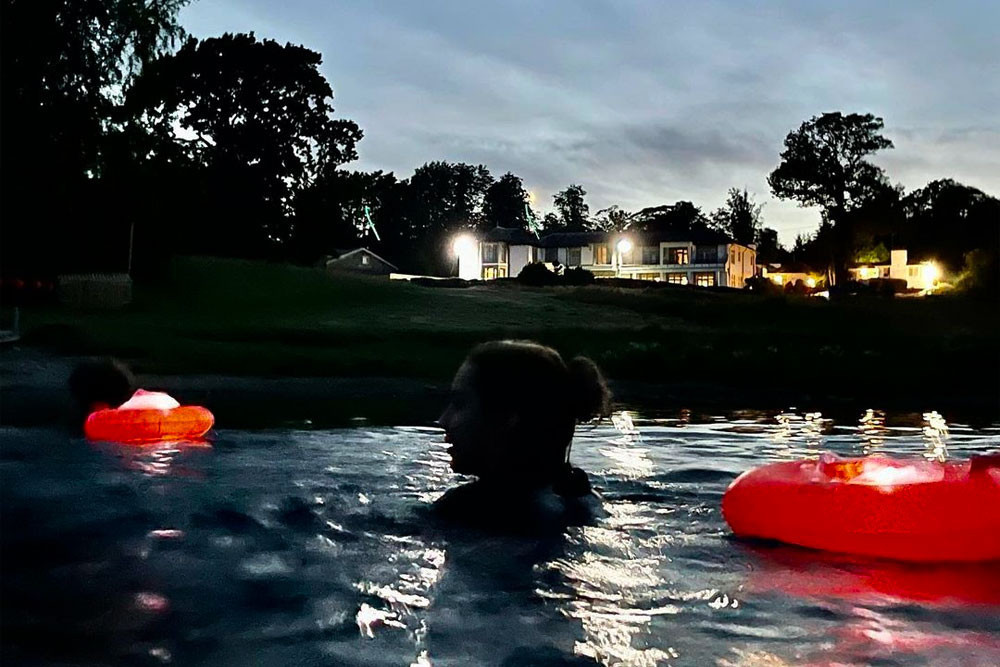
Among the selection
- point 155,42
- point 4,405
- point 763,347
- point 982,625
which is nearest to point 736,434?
point 982,625

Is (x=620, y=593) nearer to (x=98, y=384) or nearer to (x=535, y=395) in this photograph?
(x=535, y=395)

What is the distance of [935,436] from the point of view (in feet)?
41.2

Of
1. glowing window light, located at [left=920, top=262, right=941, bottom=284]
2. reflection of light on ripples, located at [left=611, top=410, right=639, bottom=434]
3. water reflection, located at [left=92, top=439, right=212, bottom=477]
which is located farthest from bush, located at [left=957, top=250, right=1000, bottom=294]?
glowing window light, located at [left=920, top=262, right=941, bottom=284]

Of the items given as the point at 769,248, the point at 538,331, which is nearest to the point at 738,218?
the point at 769,248

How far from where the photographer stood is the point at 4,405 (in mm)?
15070

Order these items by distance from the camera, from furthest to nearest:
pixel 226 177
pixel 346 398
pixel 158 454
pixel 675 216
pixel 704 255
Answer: pixel 675 216 → pixel 704 255 → pixel 226 177 → pixel 346 398 → pixel 158 454

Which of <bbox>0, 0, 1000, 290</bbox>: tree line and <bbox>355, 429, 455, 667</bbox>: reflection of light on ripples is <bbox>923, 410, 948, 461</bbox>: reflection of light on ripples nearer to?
<bbox>355, 429, 455, 667</bbox>: reflection of light on ripples

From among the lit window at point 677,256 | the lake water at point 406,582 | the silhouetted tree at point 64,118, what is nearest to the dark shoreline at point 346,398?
the lake water at point 406,582

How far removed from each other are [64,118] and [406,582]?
3255 centimetres

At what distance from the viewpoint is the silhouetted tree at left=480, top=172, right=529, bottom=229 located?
13325cm

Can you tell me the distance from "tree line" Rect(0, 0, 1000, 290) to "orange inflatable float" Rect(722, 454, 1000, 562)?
2795cm

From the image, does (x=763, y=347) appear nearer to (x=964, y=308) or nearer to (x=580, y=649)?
(x=964, y=308)

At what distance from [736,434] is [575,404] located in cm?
637

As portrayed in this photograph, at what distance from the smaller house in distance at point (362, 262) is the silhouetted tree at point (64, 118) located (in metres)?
46.8
